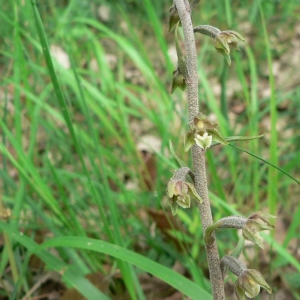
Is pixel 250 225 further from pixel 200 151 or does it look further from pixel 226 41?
pixel 226 41

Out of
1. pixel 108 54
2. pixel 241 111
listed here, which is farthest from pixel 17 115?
pixel 108 54

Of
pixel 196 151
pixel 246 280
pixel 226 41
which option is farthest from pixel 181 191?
pixel 226 41

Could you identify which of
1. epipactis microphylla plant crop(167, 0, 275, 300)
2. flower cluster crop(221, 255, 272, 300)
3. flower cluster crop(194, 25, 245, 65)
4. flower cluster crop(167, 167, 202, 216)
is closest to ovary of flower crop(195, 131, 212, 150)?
epipactis microphylla plant crop(167, 0, 275, 300)

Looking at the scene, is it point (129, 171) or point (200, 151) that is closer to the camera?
point (200, 151)

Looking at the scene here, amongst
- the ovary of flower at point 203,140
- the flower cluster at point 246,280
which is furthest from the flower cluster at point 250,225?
the ovary of flower at point 203,140

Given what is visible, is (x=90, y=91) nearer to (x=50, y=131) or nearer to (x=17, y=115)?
(x=50, y=131)

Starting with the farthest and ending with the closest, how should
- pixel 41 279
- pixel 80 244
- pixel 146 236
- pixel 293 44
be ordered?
pixel 293 44
pixel 146 236
pixel 41 279
pixel 80 244
